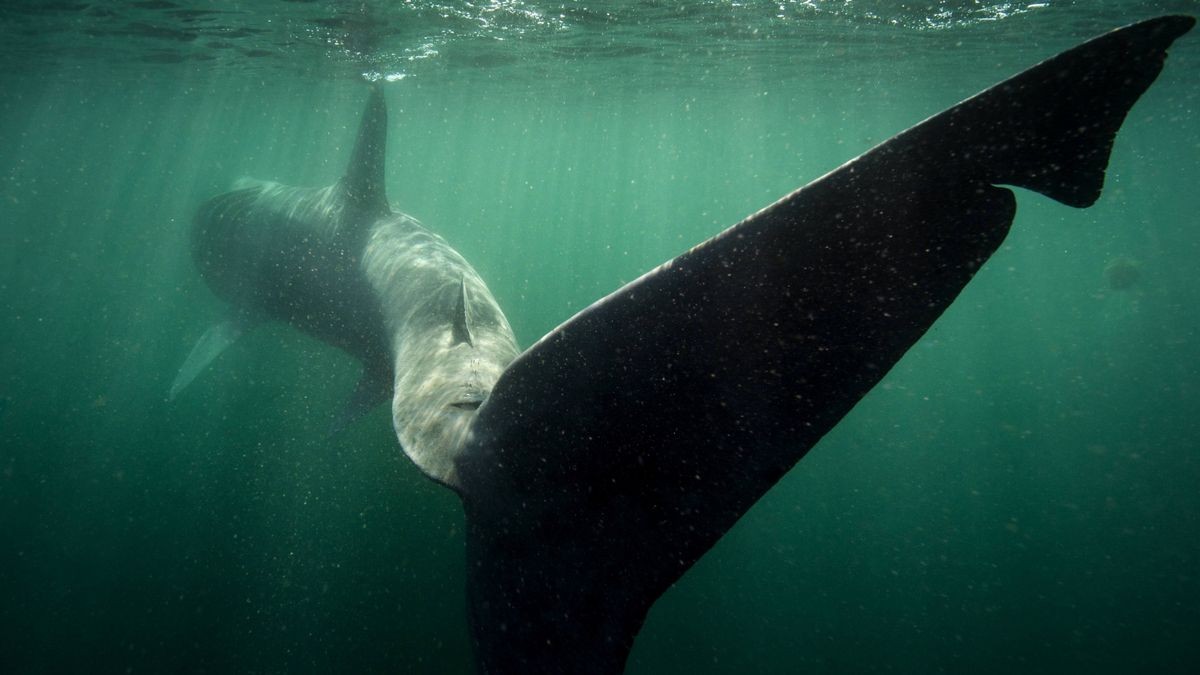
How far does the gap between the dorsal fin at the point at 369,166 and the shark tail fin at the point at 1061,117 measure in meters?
7.80

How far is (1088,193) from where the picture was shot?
4.48 ft

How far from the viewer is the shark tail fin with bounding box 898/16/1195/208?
119 cm

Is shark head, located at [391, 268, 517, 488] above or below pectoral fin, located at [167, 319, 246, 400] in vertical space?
above

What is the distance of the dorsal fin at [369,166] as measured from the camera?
7777mm

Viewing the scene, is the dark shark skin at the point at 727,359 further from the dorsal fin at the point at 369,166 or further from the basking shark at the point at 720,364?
the dorsal fin at the point at 369,166

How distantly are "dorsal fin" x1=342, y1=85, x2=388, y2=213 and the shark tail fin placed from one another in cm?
780

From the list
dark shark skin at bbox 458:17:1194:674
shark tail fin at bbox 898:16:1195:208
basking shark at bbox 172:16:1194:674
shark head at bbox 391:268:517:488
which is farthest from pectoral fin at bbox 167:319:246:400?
shark tail fin at bbox 898:16:1195:208

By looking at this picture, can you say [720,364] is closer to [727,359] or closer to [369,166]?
[727,359]

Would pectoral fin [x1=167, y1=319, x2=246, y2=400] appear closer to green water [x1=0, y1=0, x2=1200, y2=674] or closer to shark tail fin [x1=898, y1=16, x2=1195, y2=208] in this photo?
green water [x1=0, y1=0, x2=1200, y2=674]

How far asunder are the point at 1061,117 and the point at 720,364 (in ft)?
3.27

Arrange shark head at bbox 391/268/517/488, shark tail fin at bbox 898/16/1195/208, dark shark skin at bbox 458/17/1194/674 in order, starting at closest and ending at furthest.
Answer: shark tail fin at bbox 898/16/1195/208
dark shark skin at bbox 458/17/1194/674
shark head at bbox 391/268/517/488

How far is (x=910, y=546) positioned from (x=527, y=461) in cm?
1923

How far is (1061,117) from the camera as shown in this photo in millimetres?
1265

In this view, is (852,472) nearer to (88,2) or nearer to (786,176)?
(88,2)
